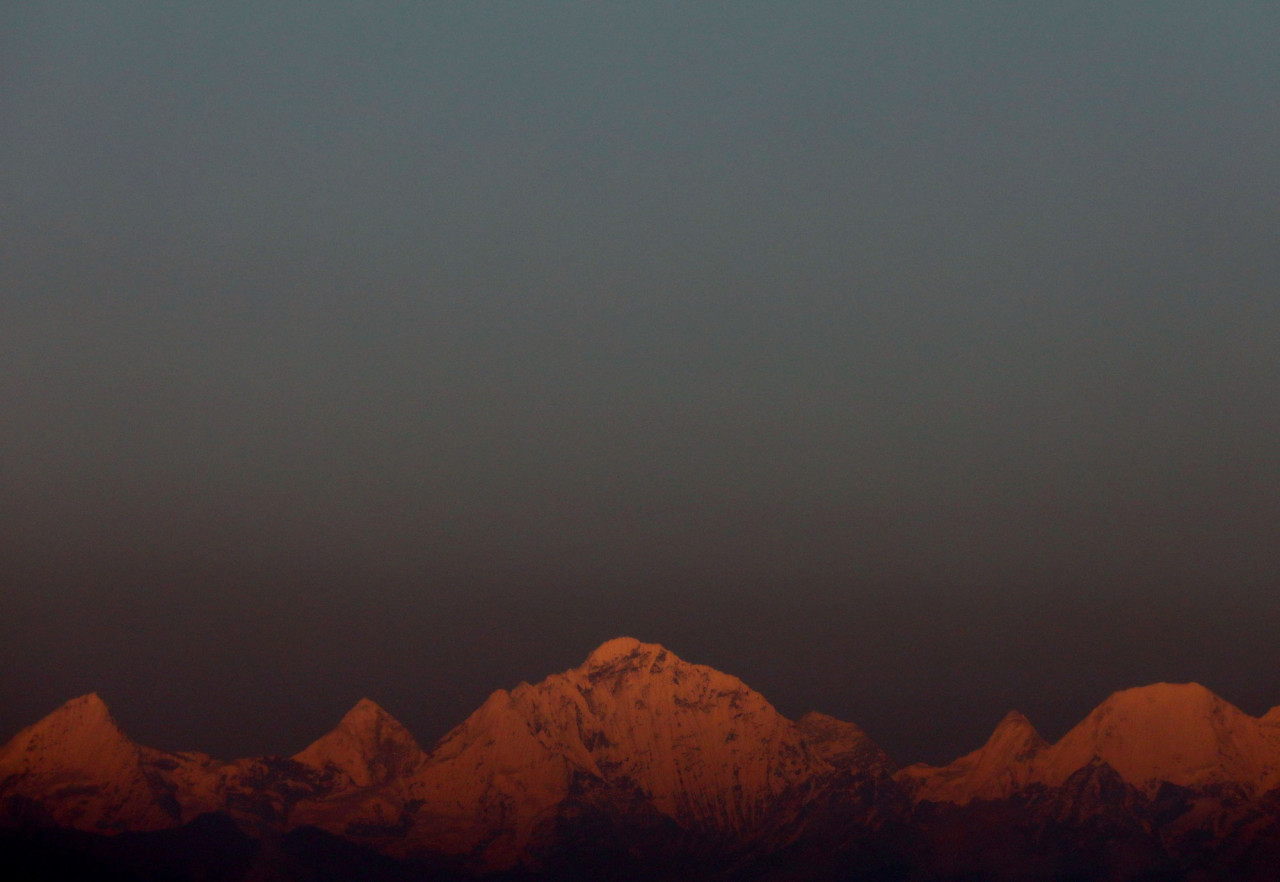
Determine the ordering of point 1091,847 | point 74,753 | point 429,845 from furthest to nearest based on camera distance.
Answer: point 74,753 < point 429,845 < point 1091,847

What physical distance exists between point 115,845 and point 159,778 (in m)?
40.8

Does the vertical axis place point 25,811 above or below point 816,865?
above

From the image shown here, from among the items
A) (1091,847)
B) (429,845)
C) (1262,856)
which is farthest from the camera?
(429,845)

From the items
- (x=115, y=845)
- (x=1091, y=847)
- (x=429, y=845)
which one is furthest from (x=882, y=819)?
(x=115, y=845)

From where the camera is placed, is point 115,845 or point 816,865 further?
point 816,865

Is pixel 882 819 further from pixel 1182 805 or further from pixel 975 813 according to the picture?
pixel 1182 805

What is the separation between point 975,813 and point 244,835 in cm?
8625

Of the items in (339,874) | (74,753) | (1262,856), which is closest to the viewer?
(1262,856)

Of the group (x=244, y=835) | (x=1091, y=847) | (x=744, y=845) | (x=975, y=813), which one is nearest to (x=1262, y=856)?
(x=1091, y=847)

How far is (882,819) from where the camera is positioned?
193875mm

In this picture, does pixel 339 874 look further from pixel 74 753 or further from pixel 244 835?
pixel 74 753

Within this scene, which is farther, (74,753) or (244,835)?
(74,753)

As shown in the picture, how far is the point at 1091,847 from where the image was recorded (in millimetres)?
167000

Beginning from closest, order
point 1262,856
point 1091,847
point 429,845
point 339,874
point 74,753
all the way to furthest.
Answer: point 1262,856 < point 339,874 < point 1091,847 < point 429,845 < point 74,753
